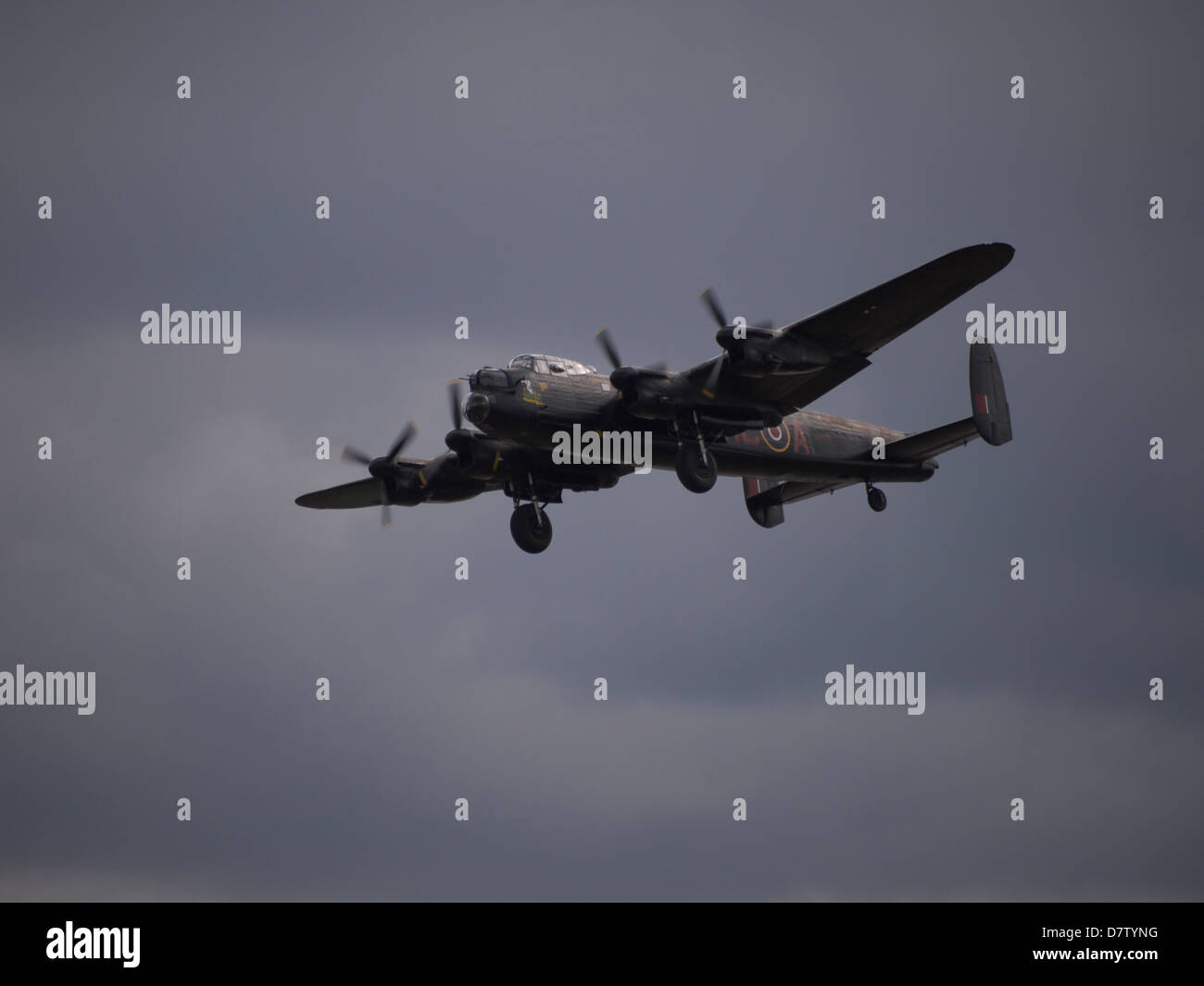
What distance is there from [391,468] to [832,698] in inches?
534

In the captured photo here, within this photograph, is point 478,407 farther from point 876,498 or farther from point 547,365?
point 876,498

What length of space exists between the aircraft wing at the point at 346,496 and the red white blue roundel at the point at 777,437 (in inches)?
449

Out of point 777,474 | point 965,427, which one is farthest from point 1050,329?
point 777,474

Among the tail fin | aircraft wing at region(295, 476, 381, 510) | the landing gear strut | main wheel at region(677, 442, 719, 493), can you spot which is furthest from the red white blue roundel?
aircraft wing at region(295, 476, 381, 510)

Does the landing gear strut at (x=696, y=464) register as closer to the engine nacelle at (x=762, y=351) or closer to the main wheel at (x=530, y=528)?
the engine nacelle at (x=762, y=351)

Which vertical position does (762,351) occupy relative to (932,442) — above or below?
above

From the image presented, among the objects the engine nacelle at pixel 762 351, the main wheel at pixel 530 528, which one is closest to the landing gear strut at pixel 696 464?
the engine nacelle at pixel 762 351

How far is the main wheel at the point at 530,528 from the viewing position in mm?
47312

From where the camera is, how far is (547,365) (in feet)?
145

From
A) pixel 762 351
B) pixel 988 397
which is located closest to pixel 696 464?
pixel 762 351

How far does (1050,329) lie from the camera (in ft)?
152

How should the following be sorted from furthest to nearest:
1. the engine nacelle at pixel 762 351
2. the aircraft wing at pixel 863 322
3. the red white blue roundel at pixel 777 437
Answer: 1. the red white blue roundel at pixel 777 437
2. the engine nacelle at pixel 762 351
3. the aircraft wing at pixel 863 322

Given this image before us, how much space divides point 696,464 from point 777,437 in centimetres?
375

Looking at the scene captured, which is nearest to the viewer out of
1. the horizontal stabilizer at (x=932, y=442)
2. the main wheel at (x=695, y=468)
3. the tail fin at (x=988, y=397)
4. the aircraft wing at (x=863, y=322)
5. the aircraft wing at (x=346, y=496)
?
the aircraft wing at (x=863, y=322)
